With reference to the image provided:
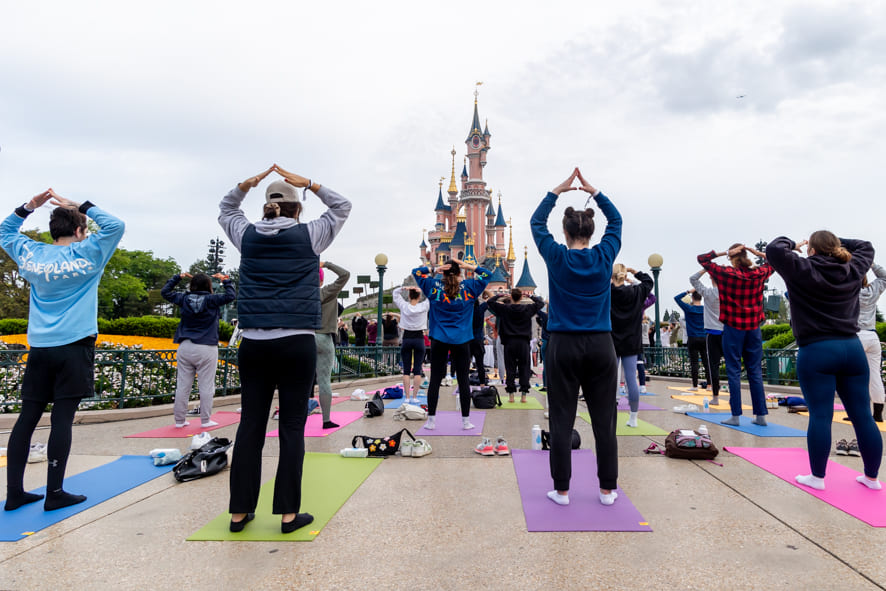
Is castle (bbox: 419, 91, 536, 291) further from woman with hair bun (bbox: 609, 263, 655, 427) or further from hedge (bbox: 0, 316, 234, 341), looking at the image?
woman with hair bun (bbox: 609, 263, 655, 427)

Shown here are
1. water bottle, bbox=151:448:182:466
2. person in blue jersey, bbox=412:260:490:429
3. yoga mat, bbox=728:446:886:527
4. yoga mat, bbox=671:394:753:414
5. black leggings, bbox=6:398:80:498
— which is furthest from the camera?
yoga mat, bbox=671:394:753:414

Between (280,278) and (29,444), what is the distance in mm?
2276

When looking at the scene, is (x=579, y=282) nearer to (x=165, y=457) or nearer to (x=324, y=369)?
(x=324, y=369)

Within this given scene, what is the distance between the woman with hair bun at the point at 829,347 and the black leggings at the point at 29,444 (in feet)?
17.9

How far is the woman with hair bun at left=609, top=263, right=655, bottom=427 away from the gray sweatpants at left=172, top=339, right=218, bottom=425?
17.6 feet

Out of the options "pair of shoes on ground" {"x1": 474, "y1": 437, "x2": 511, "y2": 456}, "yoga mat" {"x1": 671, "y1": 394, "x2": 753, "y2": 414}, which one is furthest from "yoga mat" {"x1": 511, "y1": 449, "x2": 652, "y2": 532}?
"yoga mat" {"x1": 671, "y1": 394, "x2": 753, "y2": 414}

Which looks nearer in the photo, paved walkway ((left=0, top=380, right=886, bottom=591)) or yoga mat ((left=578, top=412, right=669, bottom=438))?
paved walkway ((left=0, top=380, right=886, bottom=591))

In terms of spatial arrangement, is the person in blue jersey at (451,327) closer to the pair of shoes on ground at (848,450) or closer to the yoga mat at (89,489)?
the yoga mat at (89,489)

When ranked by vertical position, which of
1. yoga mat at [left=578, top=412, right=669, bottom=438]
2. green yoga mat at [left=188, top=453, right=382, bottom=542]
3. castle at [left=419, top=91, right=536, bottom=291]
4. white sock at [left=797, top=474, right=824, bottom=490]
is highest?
castle at [left=419, top=91, right=536, bottom=291]

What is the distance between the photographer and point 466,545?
272cm

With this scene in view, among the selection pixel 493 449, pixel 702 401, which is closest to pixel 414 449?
pixel 493 449

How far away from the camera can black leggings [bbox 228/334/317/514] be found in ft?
9.62

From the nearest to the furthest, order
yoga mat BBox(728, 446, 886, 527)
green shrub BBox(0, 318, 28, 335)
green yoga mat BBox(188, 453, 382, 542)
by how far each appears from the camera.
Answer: green yoga mat BBox(188, 453, 382, 542) → yoga mat BBox(728, 446, 886, 527) → green shrub BBox(0, 318, 28, 335)

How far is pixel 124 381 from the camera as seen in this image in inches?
304
